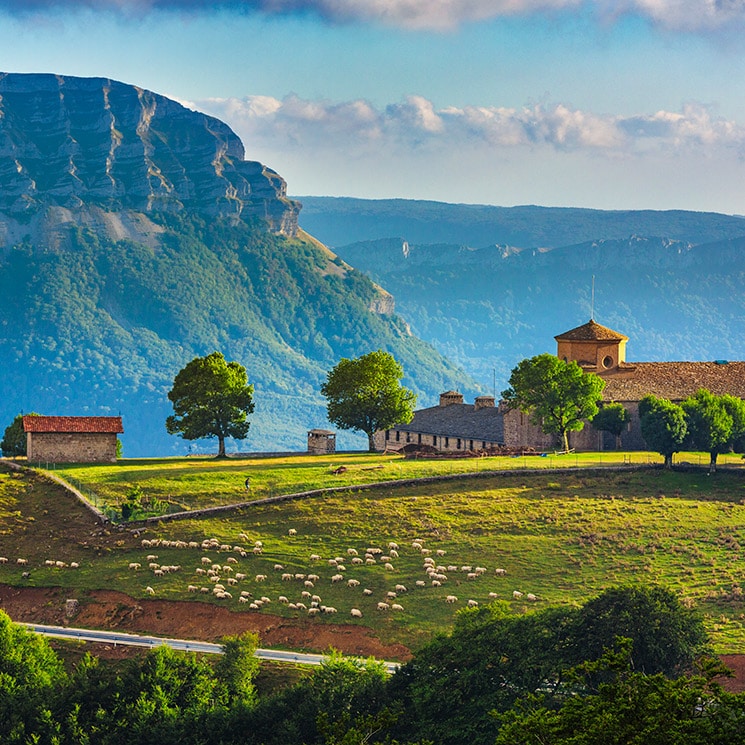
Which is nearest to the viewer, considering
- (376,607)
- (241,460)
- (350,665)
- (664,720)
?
(664,720)

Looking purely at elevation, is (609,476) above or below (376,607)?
above

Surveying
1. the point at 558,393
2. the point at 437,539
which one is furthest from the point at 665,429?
the point at 437,539

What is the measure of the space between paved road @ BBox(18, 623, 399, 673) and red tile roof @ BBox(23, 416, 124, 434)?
A: 30.4 m

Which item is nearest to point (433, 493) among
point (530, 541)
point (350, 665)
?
point (530, 541)

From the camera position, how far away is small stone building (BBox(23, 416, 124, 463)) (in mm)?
96250

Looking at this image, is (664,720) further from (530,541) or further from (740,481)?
(740,481)

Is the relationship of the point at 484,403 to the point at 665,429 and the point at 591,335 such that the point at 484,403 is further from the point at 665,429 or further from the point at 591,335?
the point at 665,429

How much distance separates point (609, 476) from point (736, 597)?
23.5m

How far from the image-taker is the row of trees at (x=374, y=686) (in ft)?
171

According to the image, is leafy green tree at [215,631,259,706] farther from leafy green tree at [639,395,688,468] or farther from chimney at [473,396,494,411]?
chimney at [473,396,494,411]

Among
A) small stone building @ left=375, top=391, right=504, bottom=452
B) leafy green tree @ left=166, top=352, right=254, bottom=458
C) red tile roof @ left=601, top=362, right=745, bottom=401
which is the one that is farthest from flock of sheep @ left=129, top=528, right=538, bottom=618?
red tile roof @ left=601, top=362, right=745, bottom=401

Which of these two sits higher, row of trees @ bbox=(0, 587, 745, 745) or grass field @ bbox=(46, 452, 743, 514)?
grass field @ bbox=(46, 452, 743, 514)

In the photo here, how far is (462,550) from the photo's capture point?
243 ft

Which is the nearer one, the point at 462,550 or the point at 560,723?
the point at 560,723
